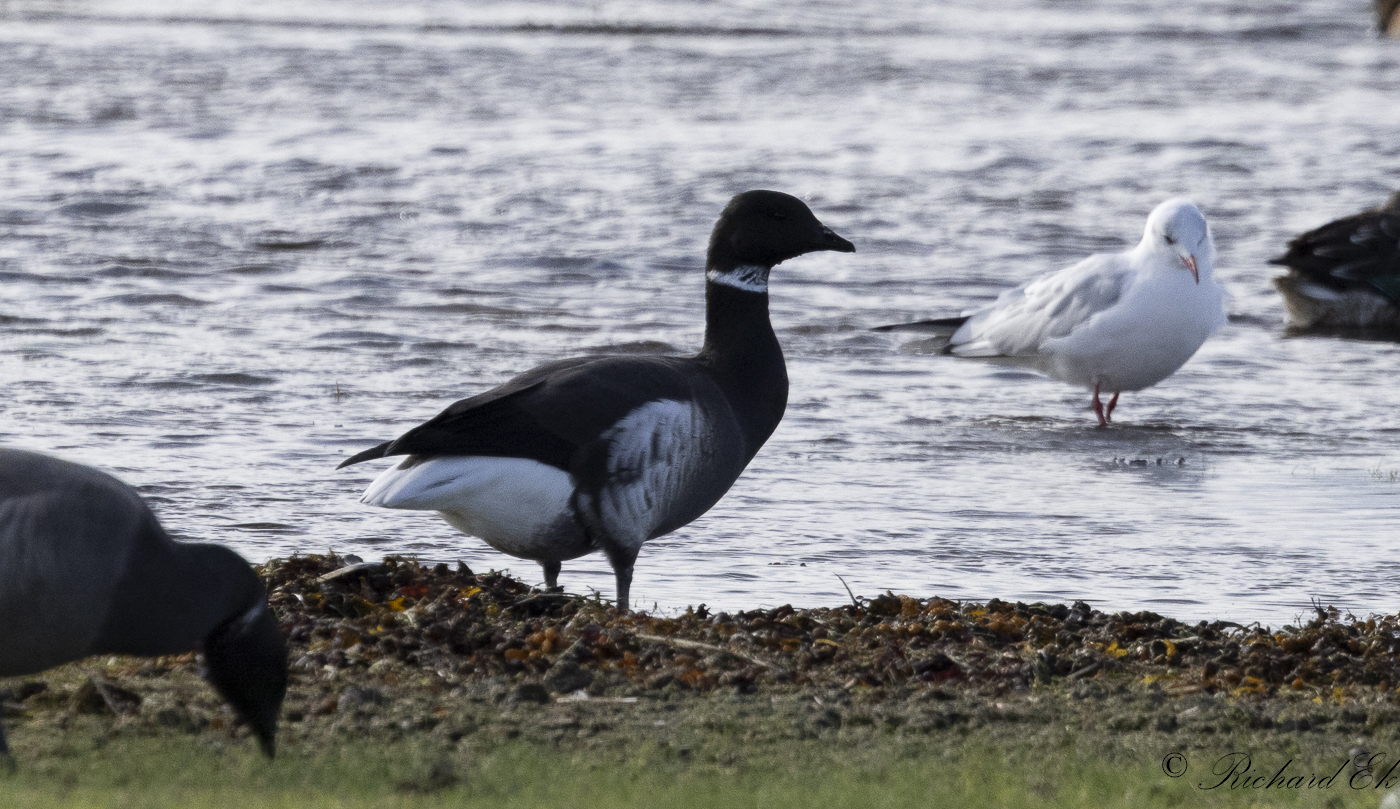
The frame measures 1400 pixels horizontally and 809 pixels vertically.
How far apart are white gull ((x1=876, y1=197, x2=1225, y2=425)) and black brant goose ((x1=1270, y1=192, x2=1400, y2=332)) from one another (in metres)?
3.64

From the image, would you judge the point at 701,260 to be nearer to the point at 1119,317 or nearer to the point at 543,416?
the point at 1119,317

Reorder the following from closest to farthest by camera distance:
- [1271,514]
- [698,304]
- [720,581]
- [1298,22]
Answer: [720,581]
[1271,514]
[698,304]
[1298,22]

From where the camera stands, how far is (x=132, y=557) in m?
4.39

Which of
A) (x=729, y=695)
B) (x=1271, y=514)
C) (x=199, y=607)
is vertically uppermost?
(x=199, y=607)

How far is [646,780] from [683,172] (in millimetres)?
15190

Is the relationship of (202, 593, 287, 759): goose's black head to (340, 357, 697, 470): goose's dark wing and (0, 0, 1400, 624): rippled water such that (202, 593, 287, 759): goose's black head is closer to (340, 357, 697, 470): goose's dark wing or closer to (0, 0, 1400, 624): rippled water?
(340, 357, 697, 470): goose's dark wing

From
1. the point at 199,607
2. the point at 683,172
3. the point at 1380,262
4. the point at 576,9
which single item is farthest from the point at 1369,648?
the point at 576,9

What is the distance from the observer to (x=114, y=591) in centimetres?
438

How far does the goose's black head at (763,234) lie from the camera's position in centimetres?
732

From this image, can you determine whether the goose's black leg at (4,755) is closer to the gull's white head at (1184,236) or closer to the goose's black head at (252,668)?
the goose's black head at (252,668)

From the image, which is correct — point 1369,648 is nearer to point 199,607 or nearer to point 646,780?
point 646,780

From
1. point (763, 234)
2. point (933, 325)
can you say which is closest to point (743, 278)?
point (763, 234)

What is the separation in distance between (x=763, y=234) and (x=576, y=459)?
4.87 ft

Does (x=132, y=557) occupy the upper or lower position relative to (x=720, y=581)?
upper
